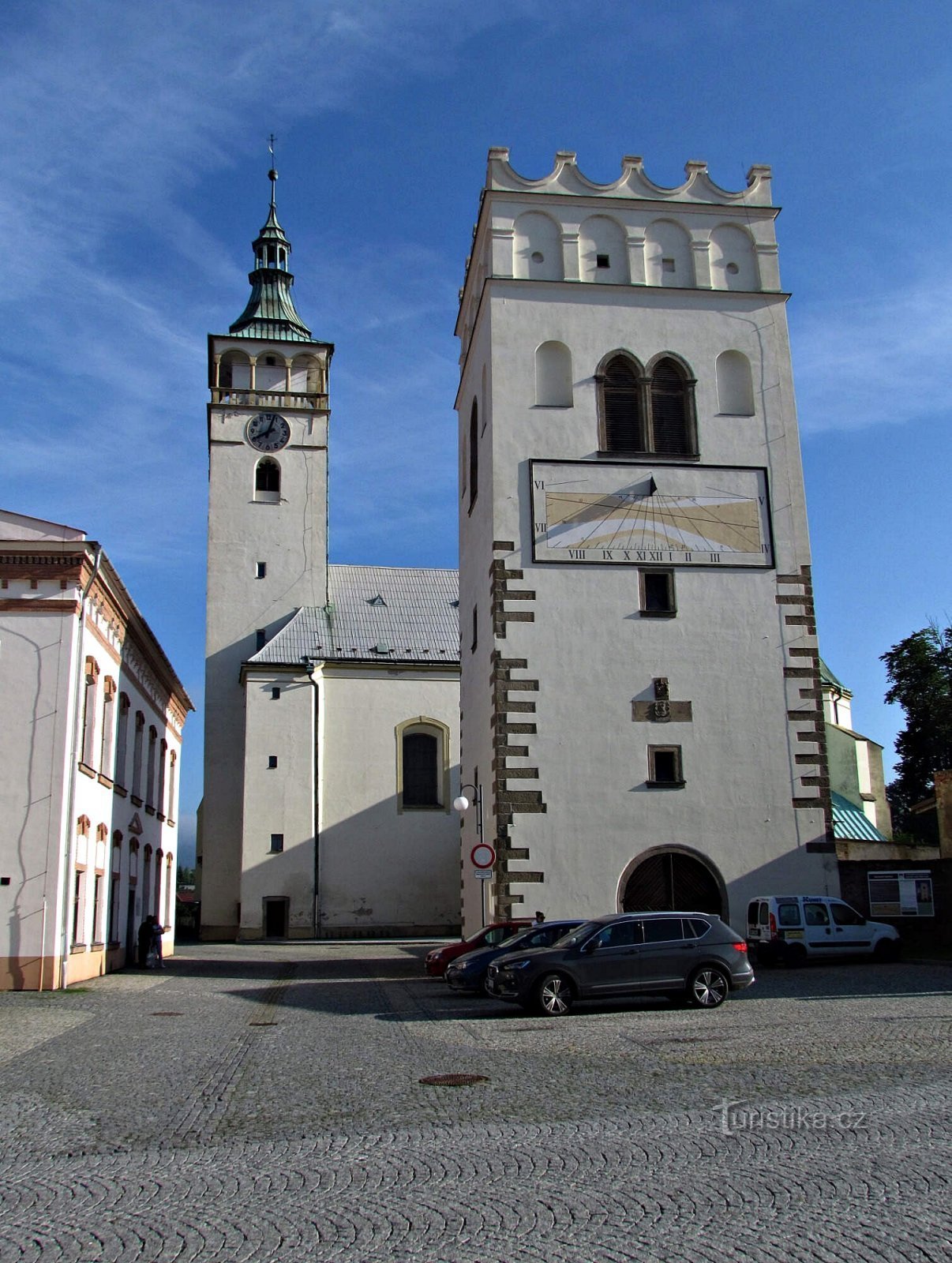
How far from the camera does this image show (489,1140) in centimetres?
775

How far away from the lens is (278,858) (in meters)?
43.8

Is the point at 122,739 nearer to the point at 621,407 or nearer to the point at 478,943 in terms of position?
the point at 478,943

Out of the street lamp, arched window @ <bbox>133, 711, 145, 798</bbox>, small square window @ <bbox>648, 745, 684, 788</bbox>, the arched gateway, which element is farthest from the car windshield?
arched window @ <bbox>133, 711, 145, 798</bbox>

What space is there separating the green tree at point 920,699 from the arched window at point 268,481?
28.2 metres

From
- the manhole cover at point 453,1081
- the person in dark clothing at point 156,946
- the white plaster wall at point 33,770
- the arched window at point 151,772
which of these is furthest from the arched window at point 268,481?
the manhole cover at point 453,1081

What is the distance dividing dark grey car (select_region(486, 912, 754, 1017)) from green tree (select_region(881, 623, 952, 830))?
3925 cm

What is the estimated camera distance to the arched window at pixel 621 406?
25.8m

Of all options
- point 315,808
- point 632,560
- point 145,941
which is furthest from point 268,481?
point 632,560

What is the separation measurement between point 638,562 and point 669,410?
3.75m

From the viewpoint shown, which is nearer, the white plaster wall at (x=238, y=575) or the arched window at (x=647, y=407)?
the arched window at (x=647, y=407)

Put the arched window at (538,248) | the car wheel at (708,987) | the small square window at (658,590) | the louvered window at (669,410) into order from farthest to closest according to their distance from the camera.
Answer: the arched window at (538,248) < the louvered window at (669,410) < the small square window at (658,590) < the car wheel at (708,987)

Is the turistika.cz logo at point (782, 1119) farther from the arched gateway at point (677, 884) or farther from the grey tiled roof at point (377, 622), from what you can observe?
the grey tiled roof at point (377, 622)

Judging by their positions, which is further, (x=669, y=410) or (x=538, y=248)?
(x=538, y=248)

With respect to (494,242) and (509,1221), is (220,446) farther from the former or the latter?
(509,1221)
